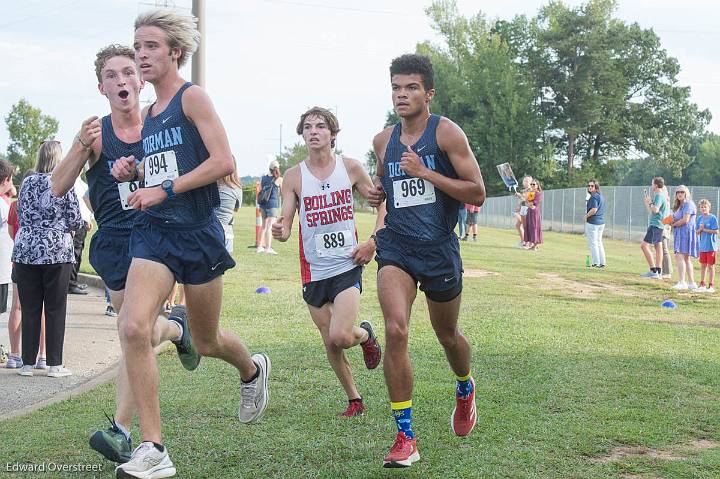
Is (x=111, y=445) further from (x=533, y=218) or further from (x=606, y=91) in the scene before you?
(x=606, y=91)

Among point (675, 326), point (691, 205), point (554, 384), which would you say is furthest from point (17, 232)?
point (691, 205)

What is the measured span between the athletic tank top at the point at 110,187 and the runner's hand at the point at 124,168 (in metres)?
0.40

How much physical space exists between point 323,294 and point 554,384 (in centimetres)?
237

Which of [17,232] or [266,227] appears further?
[266,227]

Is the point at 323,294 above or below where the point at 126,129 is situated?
below

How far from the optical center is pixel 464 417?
6223 millimetres

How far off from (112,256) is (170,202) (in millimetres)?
782

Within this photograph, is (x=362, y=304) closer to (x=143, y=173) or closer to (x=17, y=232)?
(x=17, y=232)

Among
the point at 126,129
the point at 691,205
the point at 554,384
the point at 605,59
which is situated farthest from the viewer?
the point at 605,59

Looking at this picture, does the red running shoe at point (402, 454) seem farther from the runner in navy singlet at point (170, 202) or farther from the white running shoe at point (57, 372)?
the white running shoe at point (57, 372)

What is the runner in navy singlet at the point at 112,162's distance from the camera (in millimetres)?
5789

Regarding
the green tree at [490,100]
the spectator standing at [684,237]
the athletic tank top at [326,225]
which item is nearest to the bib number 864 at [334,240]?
the athletic tank top at [326,225]

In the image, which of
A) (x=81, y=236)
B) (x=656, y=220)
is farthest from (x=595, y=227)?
(x=81, y=236)

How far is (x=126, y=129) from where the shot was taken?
5883 millimetres
